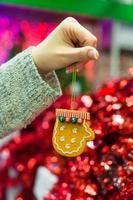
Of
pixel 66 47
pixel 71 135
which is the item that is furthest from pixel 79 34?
pixel 71 135

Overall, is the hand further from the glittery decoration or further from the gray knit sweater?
the glittery decoration

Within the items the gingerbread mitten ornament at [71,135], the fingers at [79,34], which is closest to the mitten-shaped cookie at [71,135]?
the gingerbread mitten ornament at [71,135]

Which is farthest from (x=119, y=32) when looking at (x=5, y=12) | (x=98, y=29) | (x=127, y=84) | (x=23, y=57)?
(x=23, y=57)

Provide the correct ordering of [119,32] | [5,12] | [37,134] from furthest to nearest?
[119,32], [5,12], [37,134]

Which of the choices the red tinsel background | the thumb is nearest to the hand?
the thumb

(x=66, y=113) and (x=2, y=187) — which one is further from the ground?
(x=66, y=113)

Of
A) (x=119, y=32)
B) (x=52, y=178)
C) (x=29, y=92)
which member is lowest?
(x=119, y=32)

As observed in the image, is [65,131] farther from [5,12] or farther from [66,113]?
[5,12]

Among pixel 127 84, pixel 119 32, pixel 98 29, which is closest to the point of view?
pixel 127 84
